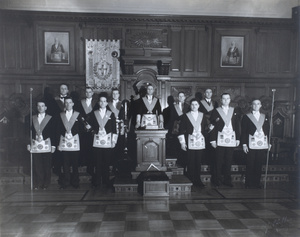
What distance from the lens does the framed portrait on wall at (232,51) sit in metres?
7.85

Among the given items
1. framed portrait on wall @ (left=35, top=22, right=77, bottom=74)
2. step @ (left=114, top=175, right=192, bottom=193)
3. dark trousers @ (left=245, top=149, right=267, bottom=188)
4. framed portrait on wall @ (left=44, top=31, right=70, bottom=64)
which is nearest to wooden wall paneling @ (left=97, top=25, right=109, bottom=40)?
framed portrait on wall @ (left=35, top=22, right=77, bottom=74)

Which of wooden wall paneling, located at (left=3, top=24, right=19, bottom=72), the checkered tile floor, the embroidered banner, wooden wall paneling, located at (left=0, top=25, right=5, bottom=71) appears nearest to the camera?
the checkered tile floor

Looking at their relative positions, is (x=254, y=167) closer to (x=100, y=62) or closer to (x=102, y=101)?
(x=102, y=101)

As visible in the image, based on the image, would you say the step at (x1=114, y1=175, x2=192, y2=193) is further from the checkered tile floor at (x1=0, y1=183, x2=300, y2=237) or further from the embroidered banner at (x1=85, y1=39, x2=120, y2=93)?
the embroidered banner at (x1=85, y1=39, x2=120, y2=93)

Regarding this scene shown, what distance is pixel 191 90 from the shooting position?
7898mm

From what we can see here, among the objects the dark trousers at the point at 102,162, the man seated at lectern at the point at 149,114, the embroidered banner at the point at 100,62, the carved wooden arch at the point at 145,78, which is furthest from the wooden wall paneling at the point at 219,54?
the dark trousers at the point at 102,162

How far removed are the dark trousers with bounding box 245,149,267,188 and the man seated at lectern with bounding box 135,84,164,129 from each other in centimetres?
168

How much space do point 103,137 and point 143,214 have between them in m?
1.64

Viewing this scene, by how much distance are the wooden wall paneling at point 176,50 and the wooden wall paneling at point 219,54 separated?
958mm

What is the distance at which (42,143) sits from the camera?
4887mm

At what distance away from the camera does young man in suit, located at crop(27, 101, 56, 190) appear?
4.88 meters

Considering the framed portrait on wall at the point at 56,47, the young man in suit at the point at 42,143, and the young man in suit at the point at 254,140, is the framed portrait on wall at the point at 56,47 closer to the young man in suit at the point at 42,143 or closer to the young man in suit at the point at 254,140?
the young man in suit at the point at 42,143

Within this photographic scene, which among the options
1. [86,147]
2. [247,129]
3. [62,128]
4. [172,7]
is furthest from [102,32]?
[247,129]

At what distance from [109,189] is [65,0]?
545 cm
